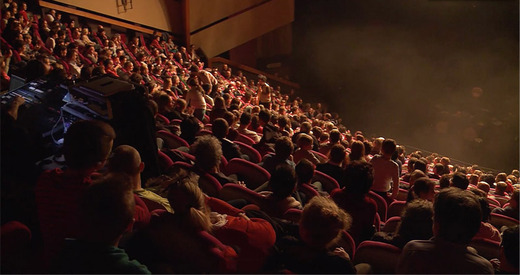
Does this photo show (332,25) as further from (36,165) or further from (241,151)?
(36,165)

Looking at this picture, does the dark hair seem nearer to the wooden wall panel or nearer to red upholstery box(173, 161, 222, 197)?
red upholstery box(173, 161, 222, 197)

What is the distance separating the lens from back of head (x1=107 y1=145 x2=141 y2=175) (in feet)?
5.15

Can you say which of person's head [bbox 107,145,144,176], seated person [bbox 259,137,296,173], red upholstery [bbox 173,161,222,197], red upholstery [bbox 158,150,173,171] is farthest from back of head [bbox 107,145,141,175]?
seated person [bbox 259,137,296,173]

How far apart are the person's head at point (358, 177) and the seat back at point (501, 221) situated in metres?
1.09

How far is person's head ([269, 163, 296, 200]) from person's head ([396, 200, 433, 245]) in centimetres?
53

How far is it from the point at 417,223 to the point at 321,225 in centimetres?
66

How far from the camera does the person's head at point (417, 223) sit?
5.87 feet

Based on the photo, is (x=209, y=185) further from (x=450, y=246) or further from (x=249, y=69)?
(x=249, y=69)

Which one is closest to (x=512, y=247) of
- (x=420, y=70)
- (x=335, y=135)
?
(x=335, y=135)

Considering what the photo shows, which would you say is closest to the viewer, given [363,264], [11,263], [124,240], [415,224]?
[11,263]

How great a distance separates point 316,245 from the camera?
1.37 meters

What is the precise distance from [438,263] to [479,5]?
1219cm

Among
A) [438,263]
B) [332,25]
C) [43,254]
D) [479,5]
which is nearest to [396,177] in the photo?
[438,263]

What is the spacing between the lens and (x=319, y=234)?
1369mm
